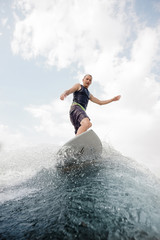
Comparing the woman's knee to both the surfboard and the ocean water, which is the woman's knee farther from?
the ocean water

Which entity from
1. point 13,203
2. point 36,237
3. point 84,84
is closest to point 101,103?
point 84,84

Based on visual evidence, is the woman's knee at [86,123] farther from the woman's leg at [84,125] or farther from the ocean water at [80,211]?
the ocean water at [80,211]

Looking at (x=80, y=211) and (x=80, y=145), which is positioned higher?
(x=80, y=145)

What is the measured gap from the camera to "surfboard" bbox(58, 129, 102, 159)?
12.4 feet

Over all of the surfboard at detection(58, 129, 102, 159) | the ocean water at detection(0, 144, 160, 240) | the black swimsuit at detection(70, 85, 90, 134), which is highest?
the black swimsuit at detection(70, 85, 90, 134)

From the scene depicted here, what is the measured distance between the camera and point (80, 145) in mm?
3816

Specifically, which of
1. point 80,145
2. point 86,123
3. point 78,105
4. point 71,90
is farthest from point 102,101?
point 80,145

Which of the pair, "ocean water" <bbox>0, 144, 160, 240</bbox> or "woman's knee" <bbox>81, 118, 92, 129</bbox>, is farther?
"woman's knee" <bbox>81, 118, 92, 129</bbox>

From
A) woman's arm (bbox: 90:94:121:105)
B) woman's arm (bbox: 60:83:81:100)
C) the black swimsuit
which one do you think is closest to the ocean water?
woman's arm (bbox: 60:83:81:100)

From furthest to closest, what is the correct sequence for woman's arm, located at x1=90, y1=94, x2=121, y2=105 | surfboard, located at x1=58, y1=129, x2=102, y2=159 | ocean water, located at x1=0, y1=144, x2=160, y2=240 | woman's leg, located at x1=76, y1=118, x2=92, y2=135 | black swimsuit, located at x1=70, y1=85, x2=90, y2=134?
woman's arm, located at x1=90, y1=94, x2=121, y2=105 → black swimsuit, located at x1=70, y1=85, x2=90, y2=134 → woman's leg, located at x1=76, y1=118, x2=92, y2=135 → surfboard, located at x1=58, y1=129, x2=102, y2=159 → ocean water, located at x1=0, y1=144, x2=160, y2=240

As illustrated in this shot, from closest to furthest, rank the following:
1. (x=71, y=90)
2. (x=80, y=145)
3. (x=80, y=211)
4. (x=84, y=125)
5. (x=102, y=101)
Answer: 1. (x=80, y=211)
2. (x=80, y=145)
3. (x=84, y=125)
4. (x=71, y=90)
5. (x=102, y=101)

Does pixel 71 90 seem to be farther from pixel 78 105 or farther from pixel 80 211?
pixel 80 211

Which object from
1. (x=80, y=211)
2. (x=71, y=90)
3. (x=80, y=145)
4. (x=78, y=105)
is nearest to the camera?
(x=80, y=211)

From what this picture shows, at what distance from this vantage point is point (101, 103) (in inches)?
229
